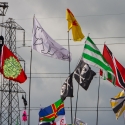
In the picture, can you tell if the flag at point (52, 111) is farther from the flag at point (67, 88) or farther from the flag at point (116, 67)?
the flag at point (116, 67)

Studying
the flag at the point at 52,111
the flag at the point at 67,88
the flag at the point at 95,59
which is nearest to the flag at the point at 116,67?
the flag at the point at 95,59

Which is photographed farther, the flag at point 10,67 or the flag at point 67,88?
the flag at point 10,67

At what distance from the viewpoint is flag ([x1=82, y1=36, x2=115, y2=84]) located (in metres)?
68.9

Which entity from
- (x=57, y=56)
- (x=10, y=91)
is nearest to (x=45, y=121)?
(x=57, y=56)

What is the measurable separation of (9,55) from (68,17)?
6.01m

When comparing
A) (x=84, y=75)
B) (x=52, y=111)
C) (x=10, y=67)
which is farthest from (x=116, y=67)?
(x=10, y=67)

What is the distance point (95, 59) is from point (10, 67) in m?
6.35

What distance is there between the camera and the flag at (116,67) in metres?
70.2

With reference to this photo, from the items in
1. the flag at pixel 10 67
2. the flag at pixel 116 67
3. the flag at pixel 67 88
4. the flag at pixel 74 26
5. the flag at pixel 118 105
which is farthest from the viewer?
the flag at pixel 74 26

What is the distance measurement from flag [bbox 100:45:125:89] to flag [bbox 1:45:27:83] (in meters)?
6.35

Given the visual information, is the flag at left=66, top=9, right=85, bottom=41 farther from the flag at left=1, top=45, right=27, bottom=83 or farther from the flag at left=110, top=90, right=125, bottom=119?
the flag at left=110, top=90, right=125, bottom=119

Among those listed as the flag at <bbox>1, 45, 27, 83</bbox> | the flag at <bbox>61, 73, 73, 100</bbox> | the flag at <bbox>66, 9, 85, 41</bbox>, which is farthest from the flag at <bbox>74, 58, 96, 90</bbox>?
the flag at <bbox>1, 45, 27, 83</bbox>

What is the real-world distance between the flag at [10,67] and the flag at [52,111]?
17.6ft

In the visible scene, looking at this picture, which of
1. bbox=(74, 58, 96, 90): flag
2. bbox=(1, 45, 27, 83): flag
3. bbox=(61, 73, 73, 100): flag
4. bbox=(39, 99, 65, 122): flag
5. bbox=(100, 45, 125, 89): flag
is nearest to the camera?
bbox=(74, 58, 96, 90): flag
